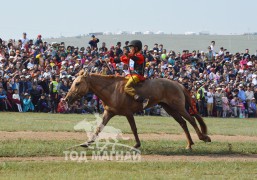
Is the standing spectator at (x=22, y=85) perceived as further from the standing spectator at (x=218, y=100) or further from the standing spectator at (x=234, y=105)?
the standing spectator at (x=234, y=105)

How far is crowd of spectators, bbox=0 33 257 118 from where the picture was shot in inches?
964

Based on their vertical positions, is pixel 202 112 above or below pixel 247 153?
below

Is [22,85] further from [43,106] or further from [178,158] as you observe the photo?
[178,158]

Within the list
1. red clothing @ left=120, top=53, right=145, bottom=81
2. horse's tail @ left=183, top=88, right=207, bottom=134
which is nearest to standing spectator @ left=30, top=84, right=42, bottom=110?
horse's tail @ left=183, top=88, right=207, bottom=134

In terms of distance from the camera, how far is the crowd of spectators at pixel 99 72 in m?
24.5

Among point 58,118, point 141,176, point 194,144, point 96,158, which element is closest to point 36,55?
point 58,118

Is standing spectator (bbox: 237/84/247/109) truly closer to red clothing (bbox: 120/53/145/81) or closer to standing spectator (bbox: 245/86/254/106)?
standing spectator (bbox: 245/86/254/106)

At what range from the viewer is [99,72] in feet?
78.2

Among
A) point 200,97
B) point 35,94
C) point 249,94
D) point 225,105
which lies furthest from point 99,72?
point 249,94

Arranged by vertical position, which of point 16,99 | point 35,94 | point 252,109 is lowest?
point 252,109

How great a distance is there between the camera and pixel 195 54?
31375 mm

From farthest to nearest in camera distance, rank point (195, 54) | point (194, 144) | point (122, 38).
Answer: point (122, 38) → point (195, 54) → point (194, 144)

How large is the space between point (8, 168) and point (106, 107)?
345 cm

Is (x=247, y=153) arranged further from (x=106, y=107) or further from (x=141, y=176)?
(x=141, y=176)
